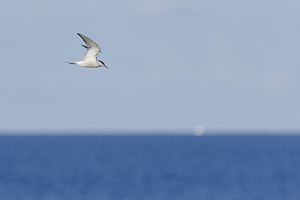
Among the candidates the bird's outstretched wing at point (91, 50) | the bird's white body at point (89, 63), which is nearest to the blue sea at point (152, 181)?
the bird's outstretched wing at point (91, 50)

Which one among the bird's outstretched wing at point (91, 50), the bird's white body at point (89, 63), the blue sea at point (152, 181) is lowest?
the blue sea at point (152, 181)

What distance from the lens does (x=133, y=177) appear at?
127 meters

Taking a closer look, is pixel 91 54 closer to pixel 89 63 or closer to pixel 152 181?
pixel 89 63

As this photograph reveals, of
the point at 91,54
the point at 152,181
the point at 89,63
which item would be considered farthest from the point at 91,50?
the point at 152,181

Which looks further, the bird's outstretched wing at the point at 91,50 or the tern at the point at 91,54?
the bird's outstretched wing at the point at 91,50

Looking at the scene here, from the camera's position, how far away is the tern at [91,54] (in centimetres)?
1744

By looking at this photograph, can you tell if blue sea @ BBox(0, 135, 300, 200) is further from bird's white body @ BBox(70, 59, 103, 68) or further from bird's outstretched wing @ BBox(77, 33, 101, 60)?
bird's white body @ BBox(70, 59, 103, 68)

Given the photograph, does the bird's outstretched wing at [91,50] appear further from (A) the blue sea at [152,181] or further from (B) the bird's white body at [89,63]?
(A) the blue sea at [152,181]

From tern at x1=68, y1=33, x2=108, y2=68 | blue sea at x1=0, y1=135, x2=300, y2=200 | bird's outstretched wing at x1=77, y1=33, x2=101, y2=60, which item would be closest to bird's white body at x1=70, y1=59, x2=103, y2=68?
tern at x1=68, y1=33, x2=108, y2=68

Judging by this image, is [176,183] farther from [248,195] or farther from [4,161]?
[4,161]

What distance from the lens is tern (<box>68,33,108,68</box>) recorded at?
1744 cm

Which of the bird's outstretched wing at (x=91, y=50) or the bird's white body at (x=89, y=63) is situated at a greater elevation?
the bird's outstretched wing at (x=91, y=50)

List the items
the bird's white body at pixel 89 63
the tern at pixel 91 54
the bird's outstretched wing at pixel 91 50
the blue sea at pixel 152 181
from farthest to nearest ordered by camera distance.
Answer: the blue sea at pixel 152 181 < the bird's outstretched wing at pixel 91 50 < the tern at pixel 91 54 < the bird's white body at pixel 89 63

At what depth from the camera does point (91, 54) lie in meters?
18.0
